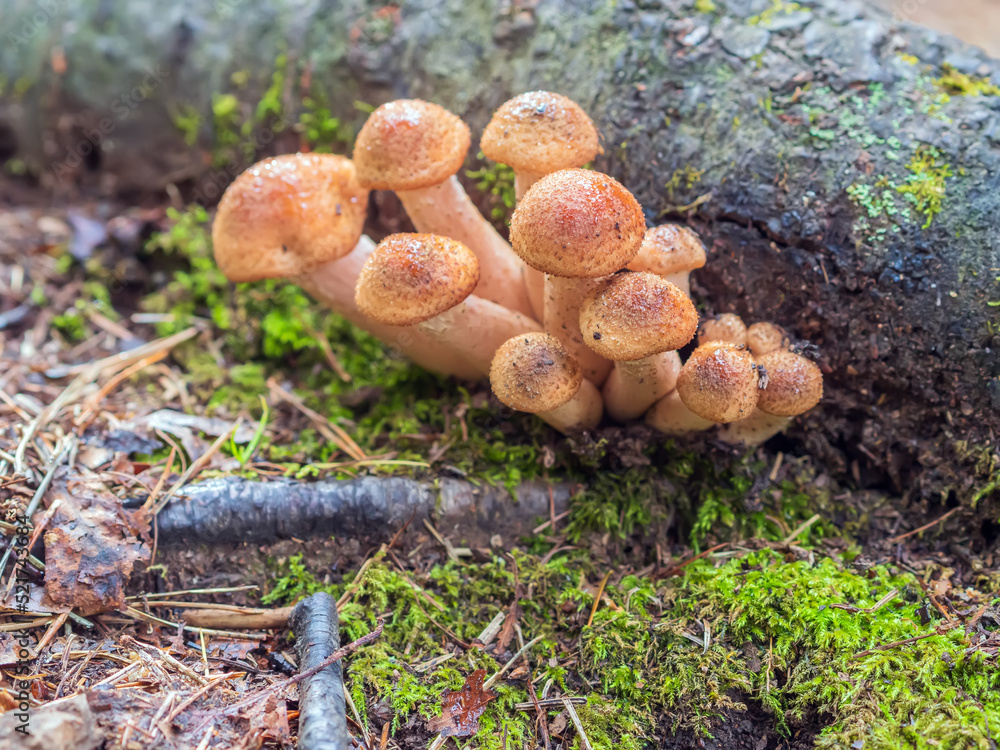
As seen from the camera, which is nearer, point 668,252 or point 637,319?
point 637,319

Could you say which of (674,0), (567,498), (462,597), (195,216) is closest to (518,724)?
(462,597)

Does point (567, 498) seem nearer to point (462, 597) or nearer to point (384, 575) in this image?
point (462, 597)

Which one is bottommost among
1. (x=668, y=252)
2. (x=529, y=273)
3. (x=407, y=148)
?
(x=529, y=273)

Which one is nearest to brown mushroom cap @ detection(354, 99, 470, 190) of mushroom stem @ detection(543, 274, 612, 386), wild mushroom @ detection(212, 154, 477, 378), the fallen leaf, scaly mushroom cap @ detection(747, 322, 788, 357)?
wild mushroom @ detection(212, 154, 477, 378)

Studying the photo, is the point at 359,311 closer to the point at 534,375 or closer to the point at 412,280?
the point at 412,280

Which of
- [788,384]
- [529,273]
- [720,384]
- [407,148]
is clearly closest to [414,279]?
[407,148]

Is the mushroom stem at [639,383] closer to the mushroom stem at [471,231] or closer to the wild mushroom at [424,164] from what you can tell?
the mushroom stem at [471,231]

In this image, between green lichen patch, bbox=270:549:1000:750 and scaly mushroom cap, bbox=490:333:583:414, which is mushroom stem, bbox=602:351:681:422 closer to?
scaly mushroom cap, bbox=490:333:583:414
